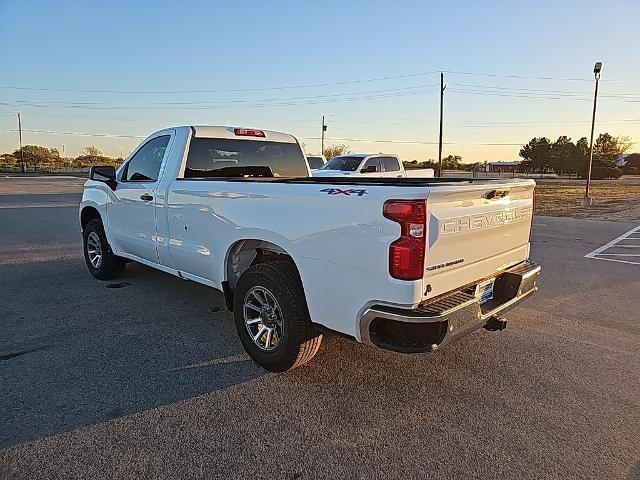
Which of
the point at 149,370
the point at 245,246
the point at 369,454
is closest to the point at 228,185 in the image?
A: the point at 245,246

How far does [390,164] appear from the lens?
18.3 meters

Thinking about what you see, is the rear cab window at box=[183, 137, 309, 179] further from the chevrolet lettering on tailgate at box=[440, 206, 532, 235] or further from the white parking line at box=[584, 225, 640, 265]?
the white parking line at box=[584, 225, 640, 265]

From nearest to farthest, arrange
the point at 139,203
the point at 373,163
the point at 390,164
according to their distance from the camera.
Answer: the point at 139,203
the point at 373,163
the point at 390,164

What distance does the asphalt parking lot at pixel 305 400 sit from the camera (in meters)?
2.66

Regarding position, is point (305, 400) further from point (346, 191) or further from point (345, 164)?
point (345, 164)

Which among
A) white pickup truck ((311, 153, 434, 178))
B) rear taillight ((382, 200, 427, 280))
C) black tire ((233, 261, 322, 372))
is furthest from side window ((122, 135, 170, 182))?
white pickup truck ((311, 153, 434, 178))

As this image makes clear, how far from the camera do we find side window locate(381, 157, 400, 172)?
1811cm

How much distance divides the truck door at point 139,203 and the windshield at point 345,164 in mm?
11963

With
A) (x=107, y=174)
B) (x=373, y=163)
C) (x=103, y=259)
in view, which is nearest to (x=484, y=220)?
(x=107, y=174)

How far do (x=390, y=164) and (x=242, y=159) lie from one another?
44.5 ft

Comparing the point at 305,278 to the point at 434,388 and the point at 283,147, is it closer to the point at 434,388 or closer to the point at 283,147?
the point at 434,388

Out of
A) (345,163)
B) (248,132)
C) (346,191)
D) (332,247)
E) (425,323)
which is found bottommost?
(425,323)

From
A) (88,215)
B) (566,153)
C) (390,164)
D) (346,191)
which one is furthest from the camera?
(566,153)

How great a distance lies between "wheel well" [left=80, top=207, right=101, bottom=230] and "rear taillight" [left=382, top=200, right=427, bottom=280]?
516 centimetres
